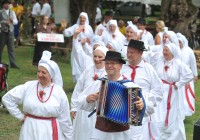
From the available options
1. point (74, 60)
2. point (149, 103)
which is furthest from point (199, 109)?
point (149, 103)

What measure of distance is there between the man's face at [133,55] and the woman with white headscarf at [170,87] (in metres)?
2.91

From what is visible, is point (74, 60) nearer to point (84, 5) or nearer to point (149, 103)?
point (84, 5)

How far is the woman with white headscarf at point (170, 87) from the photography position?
11.0 meters

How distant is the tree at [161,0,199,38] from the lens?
2236cm

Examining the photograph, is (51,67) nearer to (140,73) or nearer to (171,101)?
(140,73)

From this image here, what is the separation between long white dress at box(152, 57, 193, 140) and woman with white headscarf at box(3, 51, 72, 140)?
3572mm

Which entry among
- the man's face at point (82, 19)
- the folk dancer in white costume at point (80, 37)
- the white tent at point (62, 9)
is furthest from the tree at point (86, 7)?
the man's face at point (82, 19)

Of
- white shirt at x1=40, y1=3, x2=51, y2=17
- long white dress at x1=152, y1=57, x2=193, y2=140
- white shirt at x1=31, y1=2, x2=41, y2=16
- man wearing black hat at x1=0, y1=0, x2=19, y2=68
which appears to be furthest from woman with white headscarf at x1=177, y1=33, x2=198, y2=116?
white shirt at x1=31, y1=2, x2=41, y2=16

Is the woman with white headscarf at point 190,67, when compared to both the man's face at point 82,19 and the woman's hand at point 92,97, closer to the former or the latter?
the man's face at point 82,19

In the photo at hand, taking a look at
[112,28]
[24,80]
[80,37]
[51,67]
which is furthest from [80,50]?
[51,67]

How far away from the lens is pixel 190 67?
13.4 metres

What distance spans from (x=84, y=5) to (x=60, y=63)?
8.27 feet

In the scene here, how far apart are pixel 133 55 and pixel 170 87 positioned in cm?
317

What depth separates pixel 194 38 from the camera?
2797cm
